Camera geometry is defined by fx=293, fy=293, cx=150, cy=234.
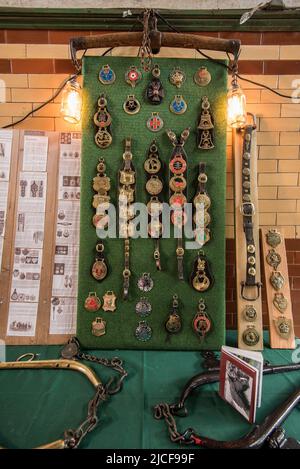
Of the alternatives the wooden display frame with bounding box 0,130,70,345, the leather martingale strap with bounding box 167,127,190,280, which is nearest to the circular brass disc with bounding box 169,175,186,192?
the leather martingale strap with bounding box 167,127,190,280

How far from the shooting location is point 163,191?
1.91 metres

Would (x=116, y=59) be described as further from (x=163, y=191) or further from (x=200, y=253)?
(x=200, y=253)

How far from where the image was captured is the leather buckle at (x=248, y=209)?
6.37 ft

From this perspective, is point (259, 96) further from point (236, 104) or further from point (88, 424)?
point (88, 424)

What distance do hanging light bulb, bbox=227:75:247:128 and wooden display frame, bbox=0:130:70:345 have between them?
1.19 meters

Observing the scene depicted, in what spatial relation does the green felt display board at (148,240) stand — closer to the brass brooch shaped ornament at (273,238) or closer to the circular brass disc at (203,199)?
the circular brass disc at (203,199)

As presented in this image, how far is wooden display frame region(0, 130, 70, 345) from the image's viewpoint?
1977 mm

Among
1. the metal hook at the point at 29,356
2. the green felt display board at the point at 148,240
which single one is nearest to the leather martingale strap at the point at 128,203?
the green felt display board at the point at 148,240

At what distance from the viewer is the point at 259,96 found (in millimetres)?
2121

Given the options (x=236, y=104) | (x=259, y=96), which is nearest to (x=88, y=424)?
(x=236, y=104)

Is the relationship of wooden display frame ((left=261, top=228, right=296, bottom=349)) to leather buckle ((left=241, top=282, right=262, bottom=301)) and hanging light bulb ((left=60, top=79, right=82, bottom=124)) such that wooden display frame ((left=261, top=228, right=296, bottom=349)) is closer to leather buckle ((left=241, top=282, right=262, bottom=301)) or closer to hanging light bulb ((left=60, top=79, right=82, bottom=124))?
leather buckle ((left=241, top=282, right=262, bottom=301))

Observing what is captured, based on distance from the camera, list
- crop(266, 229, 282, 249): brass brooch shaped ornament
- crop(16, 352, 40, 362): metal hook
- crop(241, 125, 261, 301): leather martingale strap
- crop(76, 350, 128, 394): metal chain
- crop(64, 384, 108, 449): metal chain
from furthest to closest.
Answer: crop(266, 229, 282, 249): brass brooch shaped ornament
crop(241, 125, 261, 301): leather martingale strap
crop(16, 352, 40, 362): metal hook
crop(76, 350, 128, 394): metal chain
crop(64, 384, 108, 449): metal chain

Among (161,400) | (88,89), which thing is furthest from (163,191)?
(161,400)

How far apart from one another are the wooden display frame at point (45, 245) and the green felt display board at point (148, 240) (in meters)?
0.27
